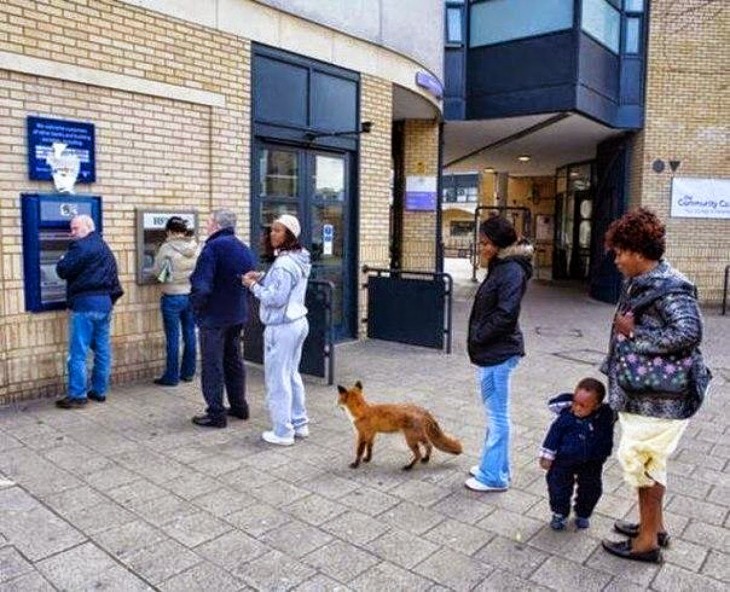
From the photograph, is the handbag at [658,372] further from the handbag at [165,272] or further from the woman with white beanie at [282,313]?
the handbag at [165,272]

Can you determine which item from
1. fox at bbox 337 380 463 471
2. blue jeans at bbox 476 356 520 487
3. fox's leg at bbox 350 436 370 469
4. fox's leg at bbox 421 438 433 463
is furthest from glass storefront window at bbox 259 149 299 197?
blue jeans at bbox 476 356 520 487

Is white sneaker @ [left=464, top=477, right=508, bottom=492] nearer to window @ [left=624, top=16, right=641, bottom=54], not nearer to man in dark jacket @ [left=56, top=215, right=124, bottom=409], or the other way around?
man in dark jacket @ [left=56, top=215, right=124, bottom=409]

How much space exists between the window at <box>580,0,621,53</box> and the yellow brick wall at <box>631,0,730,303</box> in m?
0.92

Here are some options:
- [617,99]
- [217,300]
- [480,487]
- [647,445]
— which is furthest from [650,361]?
[617,99]

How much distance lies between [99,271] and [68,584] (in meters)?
3.17

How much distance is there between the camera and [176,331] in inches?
261

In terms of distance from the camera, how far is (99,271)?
577 cm

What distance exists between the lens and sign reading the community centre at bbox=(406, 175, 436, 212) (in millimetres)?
12336

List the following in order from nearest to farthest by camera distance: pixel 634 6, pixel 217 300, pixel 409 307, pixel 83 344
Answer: pixel 217 300 → pixel 83 344 → pixel 409 307 → pixel 634 6

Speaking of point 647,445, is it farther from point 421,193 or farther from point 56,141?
point 421,193

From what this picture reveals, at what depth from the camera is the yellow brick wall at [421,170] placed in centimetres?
1240

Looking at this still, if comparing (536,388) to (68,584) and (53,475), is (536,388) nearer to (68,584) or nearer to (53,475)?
(53,475)

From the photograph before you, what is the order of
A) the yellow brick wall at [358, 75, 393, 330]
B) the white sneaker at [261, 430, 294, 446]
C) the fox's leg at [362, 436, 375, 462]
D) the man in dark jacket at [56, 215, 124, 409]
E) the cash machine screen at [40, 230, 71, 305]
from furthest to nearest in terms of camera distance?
1. the yellow brick wall at [358, 75, 393, 330]
2. the cash machine screen at [40, 230, 71, 305]
3. the man in dark jacket at [56, 215, 124, 409]
4. the white sneaker at [261, 430, 294, 446]
5. the fox's leg at [362, 436, 375, 462]

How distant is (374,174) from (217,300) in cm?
456
